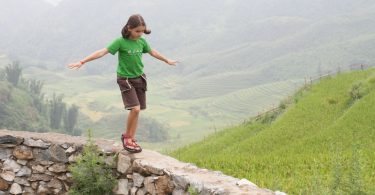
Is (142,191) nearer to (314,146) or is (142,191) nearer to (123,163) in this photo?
(123,163)

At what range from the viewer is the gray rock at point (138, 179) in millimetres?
7543

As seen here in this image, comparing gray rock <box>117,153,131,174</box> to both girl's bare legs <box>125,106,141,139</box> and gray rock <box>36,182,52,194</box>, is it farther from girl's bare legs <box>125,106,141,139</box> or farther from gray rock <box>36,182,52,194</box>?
gray rock <box>36,182,52,194</box>

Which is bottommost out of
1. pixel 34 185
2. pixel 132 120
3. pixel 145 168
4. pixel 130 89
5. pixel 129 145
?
pixel 34 185

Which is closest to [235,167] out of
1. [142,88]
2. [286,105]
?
[142,88]

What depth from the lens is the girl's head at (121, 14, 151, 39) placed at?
773cm

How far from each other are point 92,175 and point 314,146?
11.3 metres

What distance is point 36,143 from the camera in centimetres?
864

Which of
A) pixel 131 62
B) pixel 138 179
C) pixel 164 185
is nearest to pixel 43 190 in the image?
pixel 138 179

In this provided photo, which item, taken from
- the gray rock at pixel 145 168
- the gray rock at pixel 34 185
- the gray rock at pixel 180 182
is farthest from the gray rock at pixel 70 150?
the gray rock at pixel 180 182

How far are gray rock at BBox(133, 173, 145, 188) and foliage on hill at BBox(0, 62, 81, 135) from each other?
10966 centimetres

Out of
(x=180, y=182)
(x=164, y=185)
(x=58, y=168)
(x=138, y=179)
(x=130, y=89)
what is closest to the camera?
(x=180, y=182)

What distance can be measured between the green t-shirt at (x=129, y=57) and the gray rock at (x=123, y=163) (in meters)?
1.36

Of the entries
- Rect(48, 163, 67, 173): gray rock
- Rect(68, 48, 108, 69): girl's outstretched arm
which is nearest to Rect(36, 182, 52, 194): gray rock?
Rect(48, 163, 67, 173): gray rock

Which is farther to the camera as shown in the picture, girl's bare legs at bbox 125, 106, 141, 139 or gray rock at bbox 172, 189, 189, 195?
girl's bare legs at bbox 125, 106, 141, 139
